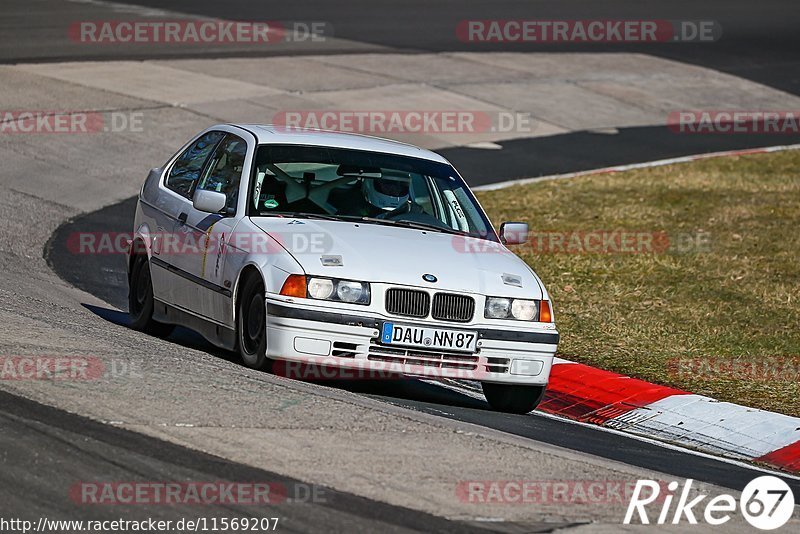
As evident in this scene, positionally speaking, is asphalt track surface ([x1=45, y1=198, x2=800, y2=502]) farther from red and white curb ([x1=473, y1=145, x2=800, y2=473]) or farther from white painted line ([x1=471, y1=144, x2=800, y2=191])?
white painted line ([x1=471, y1=144, x2=800, y2=191])

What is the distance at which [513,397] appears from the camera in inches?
369

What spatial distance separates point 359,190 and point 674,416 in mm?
2540

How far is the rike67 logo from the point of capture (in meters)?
6.71

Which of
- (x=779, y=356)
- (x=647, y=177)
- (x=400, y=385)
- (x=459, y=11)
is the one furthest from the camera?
(x=459, y=11)

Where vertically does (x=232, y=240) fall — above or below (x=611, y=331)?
above

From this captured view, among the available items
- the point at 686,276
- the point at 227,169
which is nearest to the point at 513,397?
the point at 227,169

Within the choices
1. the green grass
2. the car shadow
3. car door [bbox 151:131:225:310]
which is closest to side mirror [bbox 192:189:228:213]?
car door [bbox 151:131:225:310]

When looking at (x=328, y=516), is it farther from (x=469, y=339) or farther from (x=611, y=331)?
(x=611, y=331)

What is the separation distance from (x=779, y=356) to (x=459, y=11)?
2432cm

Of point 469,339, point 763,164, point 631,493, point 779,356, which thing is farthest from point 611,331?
point 763,164

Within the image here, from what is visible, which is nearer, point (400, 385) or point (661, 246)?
point (400, 385)

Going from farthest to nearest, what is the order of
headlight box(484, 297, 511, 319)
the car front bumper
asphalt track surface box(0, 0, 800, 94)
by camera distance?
asphalt track surface box(0, 0, 800, 94)
headlight box(484, 297, 511, 319)
the car front bumper

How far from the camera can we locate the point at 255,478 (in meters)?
6.45

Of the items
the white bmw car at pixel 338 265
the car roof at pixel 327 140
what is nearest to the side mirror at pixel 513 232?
the white bmw car at pixel 338 265
